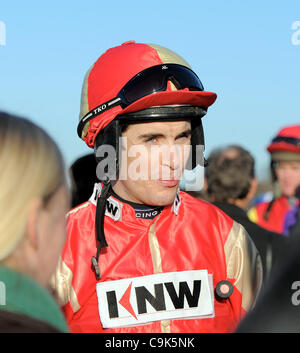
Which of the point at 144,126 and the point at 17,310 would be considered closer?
the point at 17,310

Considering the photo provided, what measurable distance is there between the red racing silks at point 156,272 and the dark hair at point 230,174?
4.39 feet

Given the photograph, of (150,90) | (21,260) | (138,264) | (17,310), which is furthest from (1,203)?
(150,90)

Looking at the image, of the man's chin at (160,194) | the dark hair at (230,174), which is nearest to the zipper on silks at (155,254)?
the man's chin at (160,194)

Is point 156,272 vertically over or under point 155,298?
over

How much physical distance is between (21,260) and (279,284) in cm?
75

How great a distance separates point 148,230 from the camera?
2.84 metres

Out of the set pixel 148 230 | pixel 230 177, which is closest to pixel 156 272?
pixel 148 230

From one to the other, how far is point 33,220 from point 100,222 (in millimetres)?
1382

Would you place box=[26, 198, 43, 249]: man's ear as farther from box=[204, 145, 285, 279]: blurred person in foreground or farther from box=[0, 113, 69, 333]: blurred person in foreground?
box=[204, 145, 285, 279]: blurred person in foreground

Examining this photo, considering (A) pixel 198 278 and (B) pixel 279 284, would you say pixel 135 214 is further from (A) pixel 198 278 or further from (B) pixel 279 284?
(B) pixel 279 284

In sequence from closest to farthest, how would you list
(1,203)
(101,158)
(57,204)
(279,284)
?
(279,284), (1,203), (57,204), (101,158)

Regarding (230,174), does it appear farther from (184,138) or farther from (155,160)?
(155,160)

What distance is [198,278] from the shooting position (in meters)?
2.72

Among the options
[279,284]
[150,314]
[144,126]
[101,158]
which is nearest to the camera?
[279,284]
